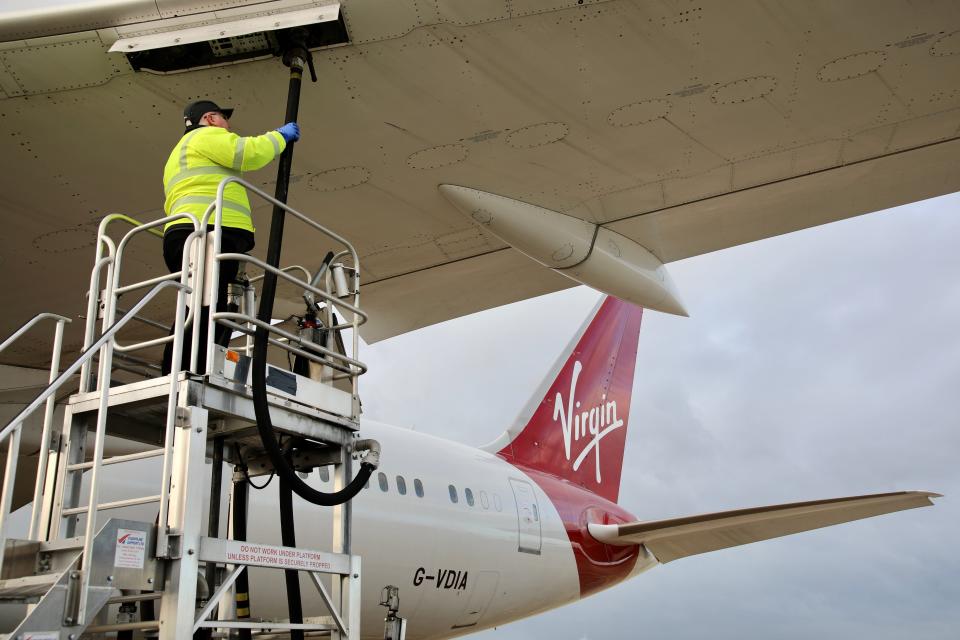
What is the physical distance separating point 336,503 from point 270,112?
3.09 m

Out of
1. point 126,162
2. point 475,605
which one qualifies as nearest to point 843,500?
point 475,605

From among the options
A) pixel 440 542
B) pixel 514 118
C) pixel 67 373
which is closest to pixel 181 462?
pixel 67 373

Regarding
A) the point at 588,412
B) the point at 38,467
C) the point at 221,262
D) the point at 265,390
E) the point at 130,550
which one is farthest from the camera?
the point at 588,412

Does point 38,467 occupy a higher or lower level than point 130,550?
higher

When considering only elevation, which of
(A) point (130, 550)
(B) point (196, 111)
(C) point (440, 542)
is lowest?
(A) point (130, 550)

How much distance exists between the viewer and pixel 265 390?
374 centimetres

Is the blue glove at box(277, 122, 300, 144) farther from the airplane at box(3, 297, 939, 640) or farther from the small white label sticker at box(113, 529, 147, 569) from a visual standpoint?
the airplane at box(3, 297, 939, 640)

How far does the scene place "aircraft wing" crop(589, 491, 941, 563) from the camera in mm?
9094

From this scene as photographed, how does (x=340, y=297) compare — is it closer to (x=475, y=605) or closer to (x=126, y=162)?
(x=126, y=162)

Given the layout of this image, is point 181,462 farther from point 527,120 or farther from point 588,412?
point 588,412

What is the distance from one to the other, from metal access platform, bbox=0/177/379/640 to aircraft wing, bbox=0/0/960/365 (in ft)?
5.19

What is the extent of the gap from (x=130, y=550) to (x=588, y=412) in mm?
12513

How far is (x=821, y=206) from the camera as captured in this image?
7633 mm

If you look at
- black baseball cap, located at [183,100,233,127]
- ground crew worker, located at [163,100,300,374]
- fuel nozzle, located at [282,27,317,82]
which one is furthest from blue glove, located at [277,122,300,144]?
fuel nozzle, located at [282,27,317,82]
